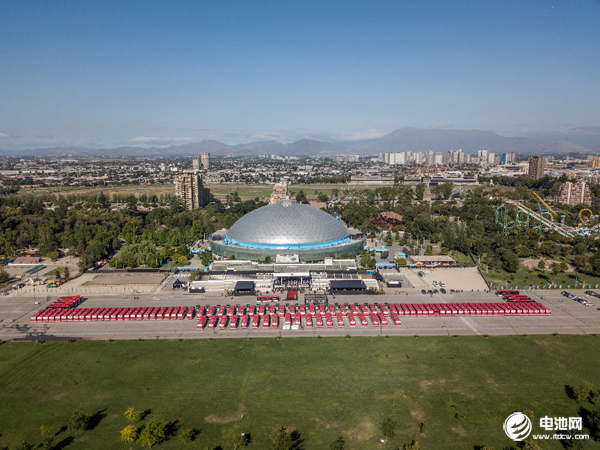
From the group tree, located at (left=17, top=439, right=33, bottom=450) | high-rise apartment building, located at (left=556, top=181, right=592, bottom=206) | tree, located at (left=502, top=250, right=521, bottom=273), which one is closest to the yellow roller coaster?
high-rise apartment building, located at (left=556, top=181, right=592, bottom=206)

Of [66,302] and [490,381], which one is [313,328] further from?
[66,302]

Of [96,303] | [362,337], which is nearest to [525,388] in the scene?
[362,337]

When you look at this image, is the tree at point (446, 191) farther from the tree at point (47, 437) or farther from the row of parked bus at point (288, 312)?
the tree at point (47, 437)

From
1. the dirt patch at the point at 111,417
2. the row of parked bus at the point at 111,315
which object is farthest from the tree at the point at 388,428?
the row of parked bus at the point at 111,315

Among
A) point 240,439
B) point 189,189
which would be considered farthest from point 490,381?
point 189,189

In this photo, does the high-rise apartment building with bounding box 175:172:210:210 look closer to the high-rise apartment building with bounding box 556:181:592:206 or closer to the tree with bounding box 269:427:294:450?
the tree with bounding box 269:427:294:450
